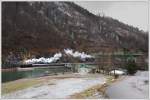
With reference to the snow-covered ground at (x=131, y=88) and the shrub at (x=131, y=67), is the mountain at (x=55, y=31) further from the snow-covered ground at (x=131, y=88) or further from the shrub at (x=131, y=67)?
the snow-covered ground at (x=131, y=88)

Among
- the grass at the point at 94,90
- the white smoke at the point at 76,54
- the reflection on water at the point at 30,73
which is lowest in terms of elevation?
the grass at the point at 94,90

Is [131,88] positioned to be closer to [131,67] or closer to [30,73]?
[131,67]

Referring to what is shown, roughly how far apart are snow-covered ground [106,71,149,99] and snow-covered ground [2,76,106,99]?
144 mm

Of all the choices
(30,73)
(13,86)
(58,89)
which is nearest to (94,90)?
(58,89)

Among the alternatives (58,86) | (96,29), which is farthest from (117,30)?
(58,86)

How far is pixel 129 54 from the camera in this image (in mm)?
8359

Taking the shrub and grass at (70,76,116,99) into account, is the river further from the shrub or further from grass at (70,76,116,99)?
the shrub

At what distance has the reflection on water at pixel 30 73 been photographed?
834cm

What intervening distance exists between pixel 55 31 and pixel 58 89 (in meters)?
0.53

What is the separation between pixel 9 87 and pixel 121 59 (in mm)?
1043

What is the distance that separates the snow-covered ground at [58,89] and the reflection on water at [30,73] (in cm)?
9

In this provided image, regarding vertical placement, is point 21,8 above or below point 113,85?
above

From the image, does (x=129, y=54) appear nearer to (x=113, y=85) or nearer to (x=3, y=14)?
(x=113, y=85)

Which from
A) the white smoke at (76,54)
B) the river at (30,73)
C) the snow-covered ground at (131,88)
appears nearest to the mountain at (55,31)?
the white smoke at (76,54)
